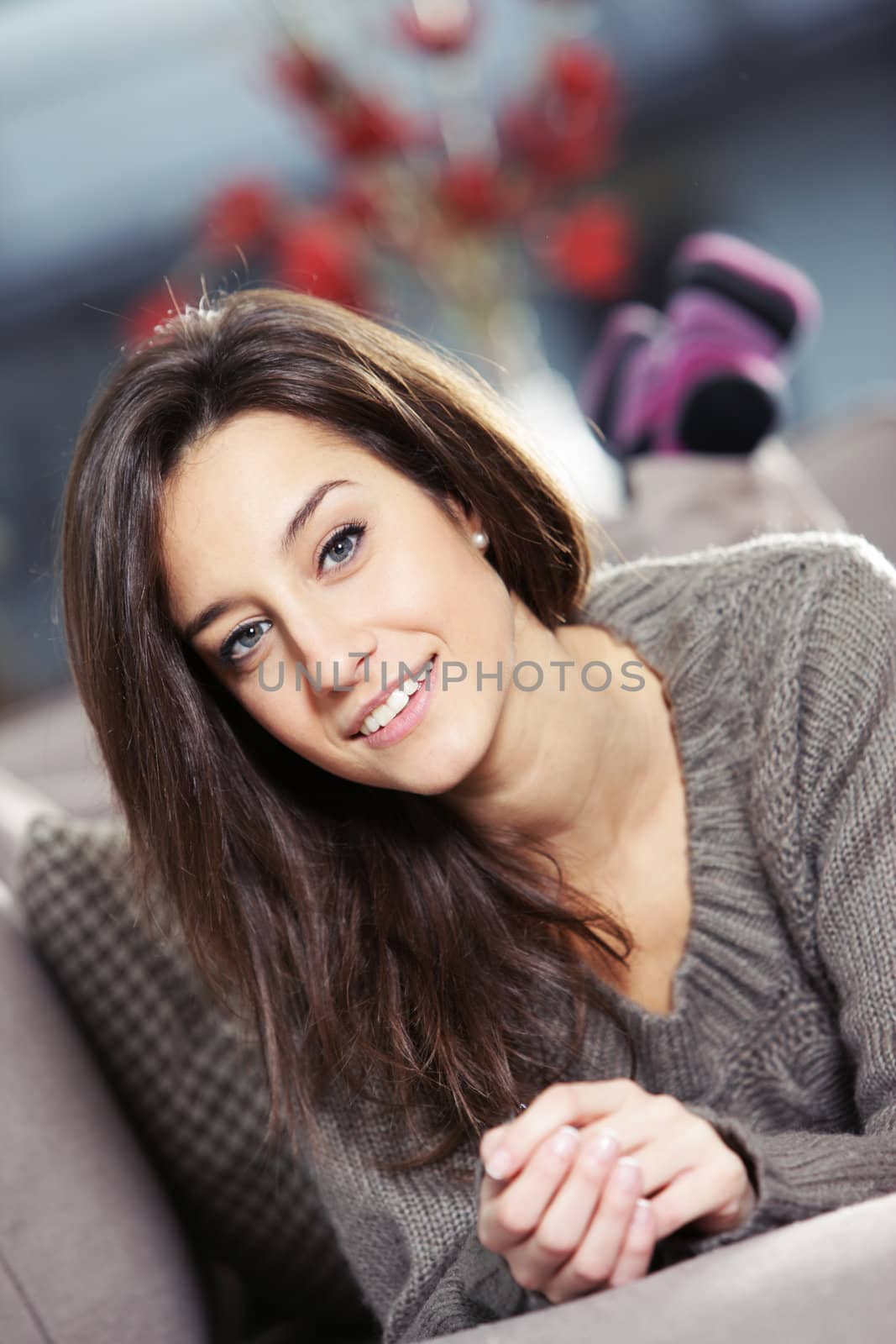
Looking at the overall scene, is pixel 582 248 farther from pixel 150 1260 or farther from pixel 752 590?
pixel 150 1260

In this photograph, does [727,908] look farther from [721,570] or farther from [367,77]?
[367,77]

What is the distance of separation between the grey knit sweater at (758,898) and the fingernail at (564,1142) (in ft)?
0.74

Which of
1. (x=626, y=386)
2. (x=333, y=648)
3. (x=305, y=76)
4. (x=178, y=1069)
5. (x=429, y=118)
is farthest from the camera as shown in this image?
(x=429, y=118)

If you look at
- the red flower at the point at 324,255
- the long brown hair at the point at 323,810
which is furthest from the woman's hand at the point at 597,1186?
the red flower at the point at 324,255

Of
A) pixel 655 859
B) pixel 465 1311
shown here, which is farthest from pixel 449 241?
pixel 465 1311

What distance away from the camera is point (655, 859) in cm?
124

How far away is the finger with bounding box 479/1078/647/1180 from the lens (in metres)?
0.82

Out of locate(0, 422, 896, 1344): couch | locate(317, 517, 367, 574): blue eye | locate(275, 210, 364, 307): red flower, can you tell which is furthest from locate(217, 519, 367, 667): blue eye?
locate(275, 210, 364, 307): red flower

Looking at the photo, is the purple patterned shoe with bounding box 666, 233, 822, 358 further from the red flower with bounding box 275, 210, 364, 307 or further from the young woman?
the young woman

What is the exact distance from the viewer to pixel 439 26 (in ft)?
6.87

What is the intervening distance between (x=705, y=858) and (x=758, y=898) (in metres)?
0.05

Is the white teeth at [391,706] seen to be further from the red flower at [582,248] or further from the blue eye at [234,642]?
the red flower at [582,248]

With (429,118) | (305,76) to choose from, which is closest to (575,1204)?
(305,76)

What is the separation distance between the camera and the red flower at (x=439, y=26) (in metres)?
2.09
